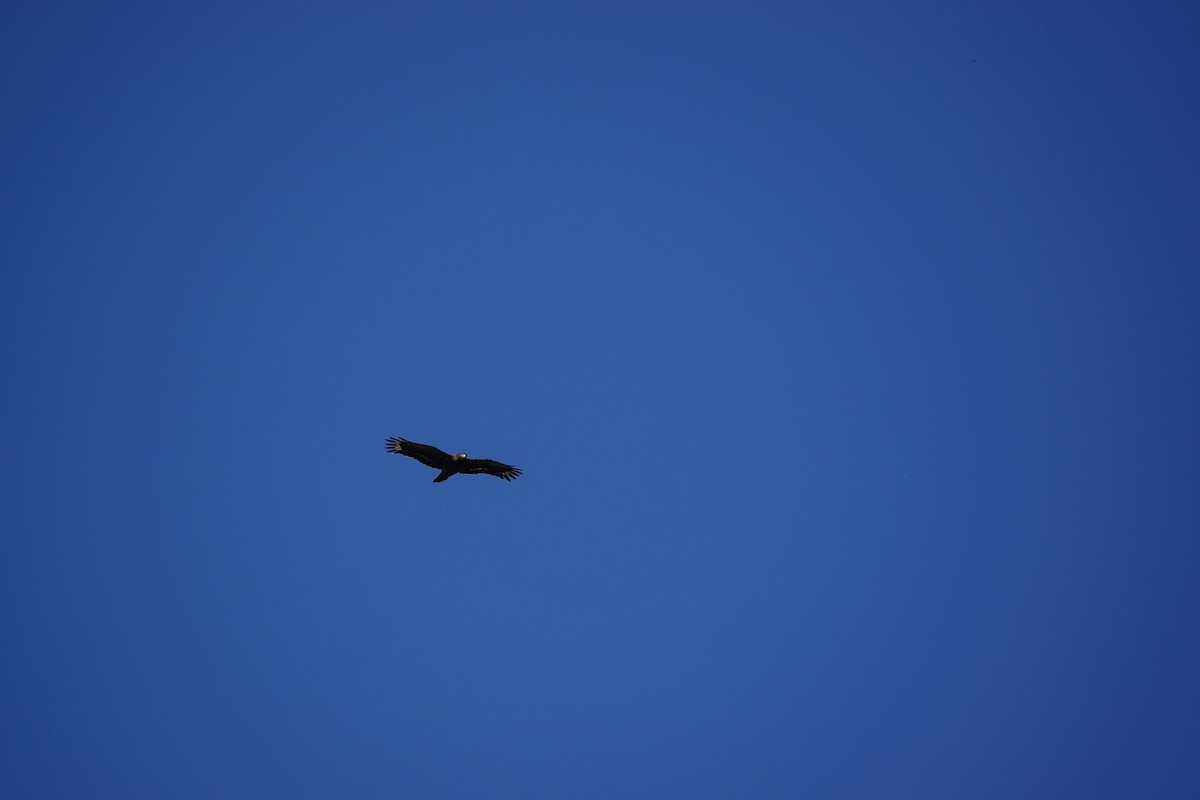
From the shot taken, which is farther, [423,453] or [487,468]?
[487,468]

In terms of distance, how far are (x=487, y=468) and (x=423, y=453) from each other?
1.93 meters

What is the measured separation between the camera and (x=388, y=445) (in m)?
29.1

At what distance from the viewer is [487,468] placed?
30.5 meters

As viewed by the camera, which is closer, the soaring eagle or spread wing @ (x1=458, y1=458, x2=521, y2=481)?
the soaring eagle

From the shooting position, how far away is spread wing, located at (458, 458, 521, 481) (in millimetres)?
30125

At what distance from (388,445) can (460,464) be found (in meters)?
2.11

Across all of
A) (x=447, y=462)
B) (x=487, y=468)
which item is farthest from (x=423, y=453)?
(x=487, y=468)

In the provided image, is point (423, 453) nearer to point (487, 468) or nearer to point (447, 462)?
point (447, 462)

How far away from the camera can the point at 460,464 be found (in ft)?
98.7

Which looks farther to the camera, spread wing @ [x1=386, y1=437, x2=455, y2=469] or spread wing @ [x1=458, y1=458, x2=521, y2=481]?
spread wing @ [x1=458, y1=458, x2=521, y2=481]

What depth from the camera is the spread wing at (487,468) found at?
3012 cm

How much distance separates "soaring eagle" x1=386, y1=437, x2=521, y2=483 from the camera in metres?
29.3

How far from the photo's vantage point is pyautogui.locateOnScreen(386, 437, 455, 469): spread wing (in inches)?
1150

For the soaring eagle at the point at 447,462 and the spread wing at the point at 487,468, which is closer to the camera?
the soaring eagle at the point at 447,462
